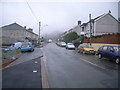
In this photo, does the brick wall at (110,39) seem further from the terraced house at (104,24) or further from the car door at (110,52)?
the terraced house at (104,24)

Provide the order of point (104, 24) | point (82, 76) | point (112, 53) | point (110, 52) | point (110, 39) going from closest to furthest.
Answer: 1. point (82, 76)
2. point (112, 53)
3. point (110, 52)
4. point (110, 39)
5. point (104, 24)

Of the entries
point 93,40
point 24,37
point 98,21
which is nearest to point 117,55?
point 93,40

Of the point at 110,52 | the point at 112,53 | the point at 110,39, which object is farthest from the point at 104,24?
the point at 112,53

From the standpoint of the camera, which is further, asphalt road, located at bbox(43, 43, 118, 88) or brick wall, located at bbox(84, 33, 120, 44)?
brick wall, located at bbox(84, 33, 120, 44)

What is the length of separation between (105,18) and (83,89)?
3807cm

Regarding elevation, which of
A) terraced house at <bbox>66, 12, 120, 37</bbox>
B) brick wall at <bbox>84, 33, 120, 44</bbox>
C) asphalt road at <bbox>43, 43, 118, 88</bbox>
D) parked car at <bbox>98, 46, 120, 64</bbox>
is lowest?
asphalt road at <bbox>43, 43, 118, 88</bbox>

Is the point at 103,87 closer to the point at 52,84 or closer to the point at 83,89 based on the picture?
the point at 83,89

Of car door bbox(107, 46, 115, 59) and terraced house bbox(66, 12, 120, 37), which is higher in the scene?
terraced house bbox(66, 12, 120, 37)

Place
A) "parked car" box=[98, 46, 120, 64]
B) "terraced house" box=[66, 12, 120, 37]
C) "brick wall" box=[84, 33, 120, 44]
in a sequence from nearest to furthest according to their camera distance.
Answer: "parked car" box=[98, 46, 120, 64], "brick wall" box=[84, 33, 120, 44], "terraced house" box=[66, 12, 120, 37]

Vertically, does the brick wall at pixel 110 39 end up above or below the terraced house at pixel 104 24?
below

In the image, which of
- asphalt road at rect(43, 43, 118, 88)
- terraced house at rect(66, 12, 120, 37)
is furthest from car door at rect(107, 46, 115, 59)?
terraced house at rect(66, 12, 120, 37)

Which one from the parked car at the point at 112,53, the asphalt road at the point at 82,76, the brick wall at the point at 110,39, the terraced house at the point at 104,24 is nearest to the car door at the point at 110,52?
the parked car at the point at 112,53

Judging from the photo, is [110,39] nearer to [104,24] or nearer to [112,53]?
[112,53]

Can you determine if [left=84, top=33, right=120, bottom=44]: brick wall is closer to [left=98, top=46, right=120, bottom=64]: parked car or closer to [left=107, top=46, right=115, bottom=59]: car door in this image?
[left=98, top=46, right=120, bottom=64]: parked car
